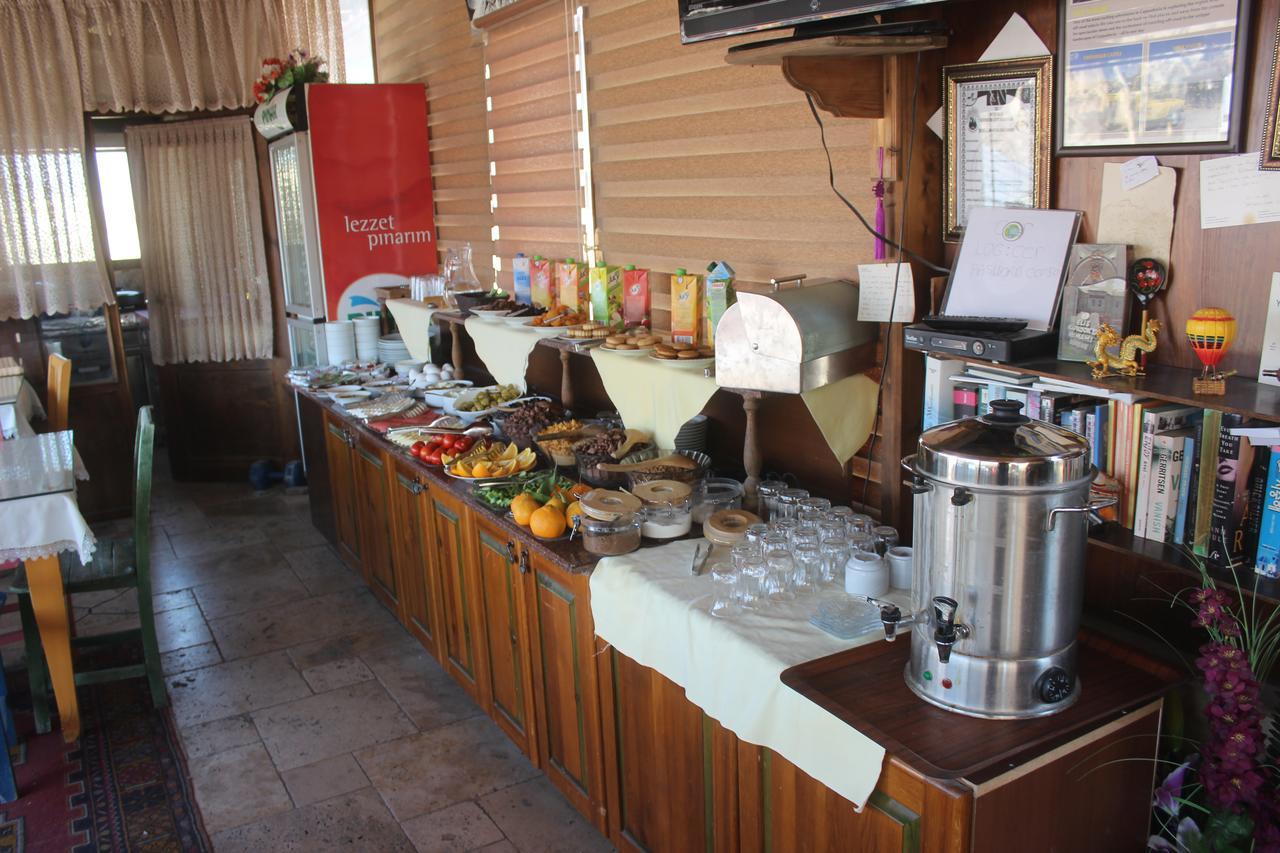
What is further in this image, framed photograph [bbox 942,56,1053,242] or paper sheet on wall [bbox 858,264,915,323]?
paper sheet on wall [bbox 858,264,915,323]

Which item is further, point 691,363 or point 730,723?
point 691,363

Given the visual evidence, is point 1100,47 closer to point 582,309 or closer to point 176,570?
point 582,309

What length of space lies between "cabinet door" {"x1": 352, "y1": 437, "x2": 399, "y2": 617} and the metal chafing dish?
78.3 inches

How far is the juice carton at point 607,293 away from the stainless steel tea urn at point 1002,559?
196 cm

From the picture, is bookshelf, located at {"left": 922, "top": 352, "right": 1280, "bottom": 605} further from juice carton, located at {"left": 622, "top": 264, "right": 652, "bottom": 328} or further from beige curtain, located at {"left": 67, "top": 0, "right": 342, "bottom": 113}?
beige curtain, located at {"left": 67, "top": 0, "right": 342, "bottom": 113}

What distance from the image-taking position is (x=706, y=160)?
3.16m

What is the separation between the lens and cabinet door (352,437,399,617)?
4223 millimetres

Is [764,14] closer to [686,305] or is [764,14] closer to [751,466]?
[686,305]

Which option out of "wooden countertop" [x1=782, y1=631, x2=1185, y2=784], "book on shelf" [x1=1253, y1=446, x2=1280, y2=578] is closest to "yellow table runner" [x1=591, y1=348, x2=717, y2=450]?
"wooden countertop" [x1=782, y1=631, x2=1185, y2=784]

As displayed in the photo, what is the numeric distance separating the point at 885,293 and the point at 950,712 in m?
1.06

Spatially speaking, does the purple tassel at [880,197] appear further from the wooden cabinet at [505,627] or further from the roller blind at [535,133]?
the roller blind at [535,133]

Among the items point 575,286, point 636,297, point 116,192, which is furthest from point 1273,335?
point 116,192

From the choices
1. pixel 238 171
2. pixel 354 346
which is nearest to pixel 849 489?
pixel 354 346

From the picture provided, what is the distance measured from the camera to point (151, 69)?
6195 millimetres
